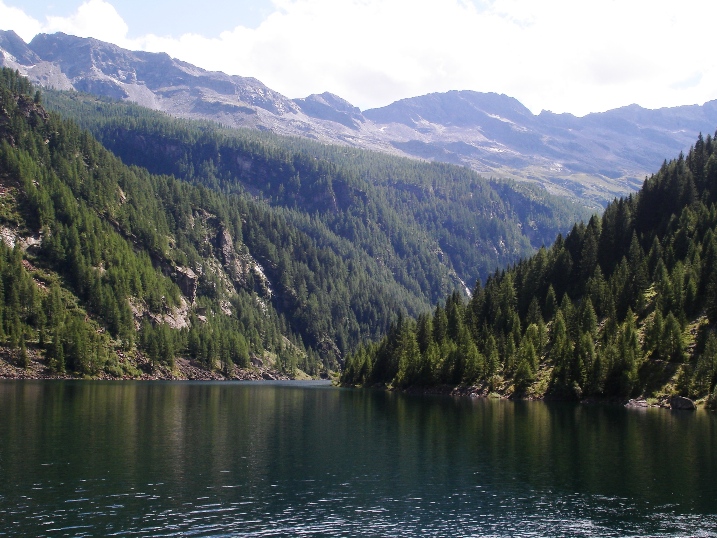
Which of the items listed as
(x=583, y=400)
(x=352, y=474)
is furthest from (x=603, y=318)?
(x=352, y=474)

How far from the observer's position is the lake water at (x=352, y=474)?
158 ft

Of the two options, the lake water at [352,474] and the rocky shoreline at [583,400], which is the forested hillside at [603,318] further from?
the lake water at [352,474]

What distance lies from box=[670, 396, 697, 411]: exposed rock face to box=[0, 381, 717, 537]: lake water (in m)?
9.87

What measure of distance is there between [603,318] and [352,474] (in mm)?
110873

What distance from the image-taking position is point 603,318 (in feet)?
522

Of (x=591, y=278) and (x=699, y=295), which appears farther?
(x=591, y=278)

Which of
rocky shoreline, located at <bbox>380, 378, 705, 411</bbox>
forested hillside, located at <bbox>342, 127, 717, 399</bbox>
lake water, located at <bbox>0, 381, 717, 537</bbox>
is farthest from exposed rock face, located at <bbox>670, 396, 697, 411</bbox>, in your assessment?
lake water, located at <bbox>0, 381, 717, 537</bbox>

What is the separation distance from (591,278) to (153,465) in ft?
438

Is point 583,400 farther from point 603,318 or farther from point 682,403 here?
point 603,318

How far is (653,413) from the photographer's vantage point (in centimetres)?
11306

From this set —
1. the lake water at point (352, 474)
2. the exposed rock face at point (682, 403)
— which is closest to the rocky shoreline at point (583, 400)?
the exposed rock face at point (682, 403)

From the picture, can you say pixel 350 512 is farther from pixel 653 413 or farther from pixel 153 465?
pixel 653 413

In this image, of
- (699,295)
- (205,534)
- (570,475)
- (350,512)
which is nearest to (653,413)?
(699,295)

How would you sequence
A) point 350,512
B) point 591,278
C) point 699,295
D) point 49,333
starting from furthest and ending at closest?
point 49,333
point 591,278
point 699,295
point 350,512
